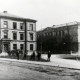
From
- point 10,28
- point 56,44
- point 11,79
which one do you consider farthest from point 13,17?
point 11,79

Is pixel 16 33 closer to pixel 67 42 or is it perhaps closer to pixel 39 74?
pixel 67 42

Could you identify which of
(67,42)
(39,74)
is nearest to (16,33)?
(67,42)

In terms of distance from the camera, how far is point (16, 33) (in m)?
38.7

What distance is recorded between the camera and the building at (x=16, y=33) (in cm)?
3656

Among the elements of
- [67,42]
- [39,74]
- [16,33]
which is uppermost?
[16,33]

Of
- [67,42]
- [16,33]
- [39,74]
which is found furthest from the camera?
[67,42]

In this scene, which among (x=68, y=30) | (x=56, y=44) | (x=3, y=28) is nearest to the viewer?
(x=3, y=28)

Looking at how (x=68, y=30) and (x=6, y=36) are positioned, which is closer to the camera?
(x=6, y=36)

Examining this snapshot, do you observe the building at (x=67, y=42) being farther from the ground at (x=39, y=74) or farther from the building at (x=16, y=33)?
the ground at (x=39, y=74)

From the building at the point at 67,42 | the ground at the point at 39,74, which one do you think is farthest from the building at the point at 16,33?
the ground at the point at 39,74

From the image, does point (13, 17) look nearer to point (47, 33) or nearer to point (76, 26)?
point (76, 26)

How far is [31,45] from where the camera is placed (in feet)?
134

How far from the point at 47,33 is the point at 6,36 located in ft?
62.7

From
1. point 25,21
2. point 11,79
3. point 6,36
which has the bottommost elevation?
point 11,79
